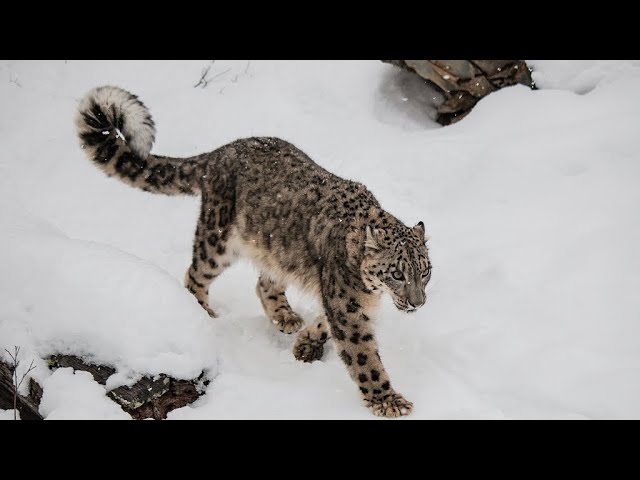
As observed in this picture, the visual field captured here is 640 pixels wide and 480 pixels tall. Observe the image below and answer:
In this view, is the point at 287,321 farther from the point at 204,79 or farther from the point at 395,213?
the point at 204,79

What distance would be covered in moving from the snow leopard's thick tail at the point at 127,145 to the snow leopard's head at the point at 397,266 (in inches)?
95.1

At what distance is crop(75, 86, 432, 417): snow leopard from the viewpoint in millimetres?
5996

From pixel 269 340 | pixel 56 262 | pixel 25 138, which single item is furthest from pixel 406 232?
pixel 25 138

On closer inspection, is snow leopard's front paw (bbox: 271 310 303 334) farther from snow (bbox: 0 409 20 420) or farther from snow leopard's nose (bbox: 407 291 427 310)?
snow (bbox: 0 409 20 420)

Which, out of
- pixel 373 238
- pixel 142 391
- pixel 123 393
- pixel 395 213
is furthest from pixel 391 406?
pixel 395 213

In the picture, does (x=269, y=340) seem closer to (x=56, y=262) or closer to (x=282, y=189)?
(x=282, y=189)

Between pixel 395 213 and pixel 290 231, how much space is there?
7.58 ft

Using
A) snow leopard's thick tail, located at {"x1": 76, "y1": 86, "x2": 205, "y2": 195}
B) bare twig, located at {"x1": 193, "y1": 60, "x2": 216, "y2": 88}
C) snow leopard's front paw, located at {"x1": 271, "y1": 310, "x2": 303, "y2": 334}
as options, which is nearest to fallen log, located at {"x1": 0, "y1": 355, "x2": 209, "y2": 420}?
snow leopard's front paw, located at {"x1": 271, "y1": 310, "x2": 303, "y2": 334}

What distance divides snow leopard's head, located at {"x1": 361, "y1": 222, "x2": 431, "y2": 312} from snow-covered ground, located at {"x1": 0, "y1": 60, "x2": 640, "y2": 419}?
92cm

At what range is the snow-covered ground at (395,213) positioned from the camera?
5648 millimetres

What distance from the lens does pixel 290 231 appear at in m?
6.95

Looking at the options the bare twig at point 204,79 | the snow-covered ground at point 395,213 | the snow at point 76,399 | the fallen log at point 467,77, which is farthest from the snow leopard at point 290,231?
the bare twig at point 204,79

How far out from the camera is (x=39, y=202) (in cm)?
957

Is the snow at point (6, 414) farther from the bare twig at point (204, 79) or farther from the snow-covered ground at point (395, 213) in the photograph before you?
the bare twig at point (204, 79)
